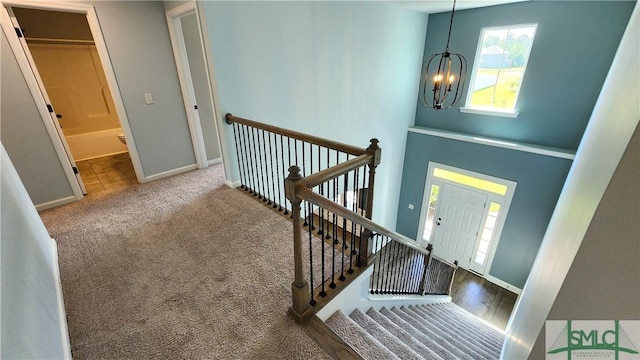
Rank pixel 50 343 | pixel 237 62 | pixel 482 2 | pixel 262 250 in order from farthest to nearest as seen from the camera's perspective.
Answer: pixel 482 2, pixel 237 62, pixel 262 250, pixel 50 343

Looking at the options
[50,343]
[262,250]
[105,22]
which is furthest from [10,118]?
[262,250]

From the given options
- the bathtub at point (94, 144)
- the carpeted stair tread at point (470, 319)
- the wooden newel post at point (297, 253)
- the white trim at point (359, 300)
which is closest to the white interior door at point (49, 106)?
the bathtub at point (94, 144)

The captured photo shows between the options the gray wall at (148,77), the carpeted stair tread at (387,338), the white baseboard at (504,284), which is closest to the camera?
the carpeted stair tread at (387,338)

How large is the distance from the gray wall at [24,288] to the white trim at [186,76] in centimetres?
222

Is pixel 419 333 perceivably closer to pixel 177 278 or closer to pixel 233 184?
pixel 177 278

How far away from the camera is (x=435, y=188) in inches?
227

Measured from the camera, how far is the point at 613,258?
0.93m

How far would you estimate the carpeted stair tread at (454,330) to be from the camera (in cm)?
305

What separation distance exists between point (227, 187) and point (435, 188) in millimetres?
4519

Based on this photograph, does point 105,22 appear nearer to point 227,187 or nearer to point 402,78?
point 227,187

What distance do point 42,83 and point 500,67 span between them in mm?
6619

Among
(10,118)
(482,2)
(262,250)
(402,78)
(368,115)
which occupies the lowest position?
(262,250)

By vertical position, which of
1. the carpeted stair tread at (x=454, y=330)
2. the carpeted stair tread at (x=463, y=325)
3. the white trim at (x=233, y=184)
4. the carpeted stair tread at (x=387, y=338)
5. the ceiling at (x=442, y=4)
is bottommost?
the carpeted stair tread at (x=463, y=325)

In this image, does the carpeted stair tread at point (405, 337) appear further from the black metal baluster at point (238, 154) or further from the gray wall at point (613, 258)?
the black metal baluster at point (238, 154)
